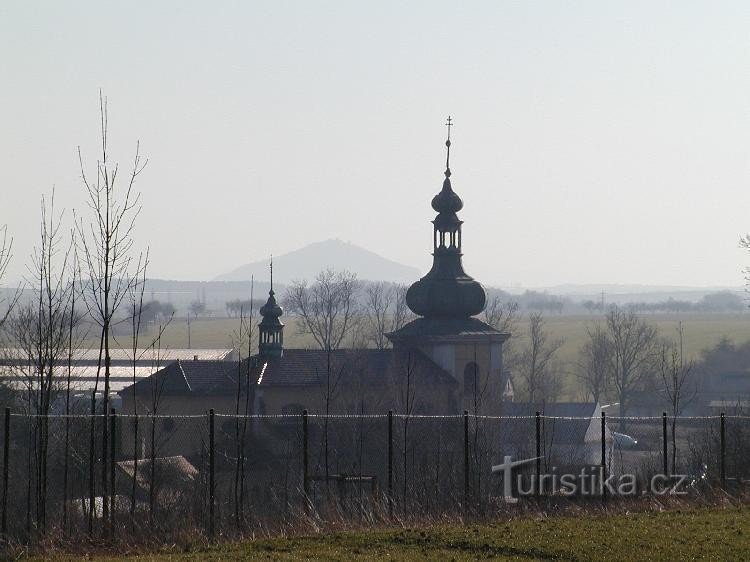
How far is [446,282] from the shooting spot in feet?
189

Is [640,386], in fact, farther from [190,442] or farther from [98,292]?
[98,292]

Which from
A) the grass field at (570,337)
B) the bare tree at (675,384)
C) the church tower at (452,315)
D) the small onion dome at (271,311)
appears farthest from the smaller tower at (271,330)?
the grass field at (570,337)

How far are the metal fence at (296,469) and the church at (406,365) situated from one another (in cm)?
330

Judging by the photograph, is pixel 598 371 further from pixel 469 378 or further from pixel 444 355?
pixel 444 355

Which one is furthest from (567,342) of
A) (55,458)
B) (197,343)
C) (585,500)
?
(585,500)

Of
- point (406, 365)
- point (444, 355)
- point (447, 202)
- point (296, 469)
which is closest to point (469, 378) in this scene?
point (444, 355)

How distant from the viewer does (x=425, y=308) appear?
5806 centimetres

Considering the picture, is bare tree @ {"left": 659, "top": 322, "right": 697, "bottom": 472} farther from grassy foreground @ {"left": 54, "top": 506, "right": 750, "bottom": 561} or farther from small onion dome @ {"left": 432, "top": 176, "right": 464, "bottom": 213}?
small onion dome @ {"left": 432, "top": 176, "right": 464, "bottom": 213}

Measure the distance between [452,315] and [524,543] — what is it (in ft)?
135

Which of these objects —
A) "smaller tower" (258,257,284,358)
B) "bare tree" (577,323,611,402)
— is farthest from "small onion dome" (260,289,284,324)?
"bare tree" (577,323,611,402)

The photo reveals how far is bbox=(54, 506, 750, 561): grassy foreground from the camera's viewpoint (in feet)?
54.5

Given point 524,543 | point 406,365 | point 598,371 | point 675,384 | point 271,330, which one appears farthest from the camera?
point 598,371

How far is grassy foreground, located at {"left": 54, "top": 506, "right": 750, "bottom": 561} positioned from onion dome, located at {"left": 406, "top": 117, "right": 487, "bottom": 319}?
126 ft

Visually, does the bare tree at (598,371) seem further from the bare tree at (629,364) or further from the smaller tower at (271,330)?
the smaller tower at (271,330)
